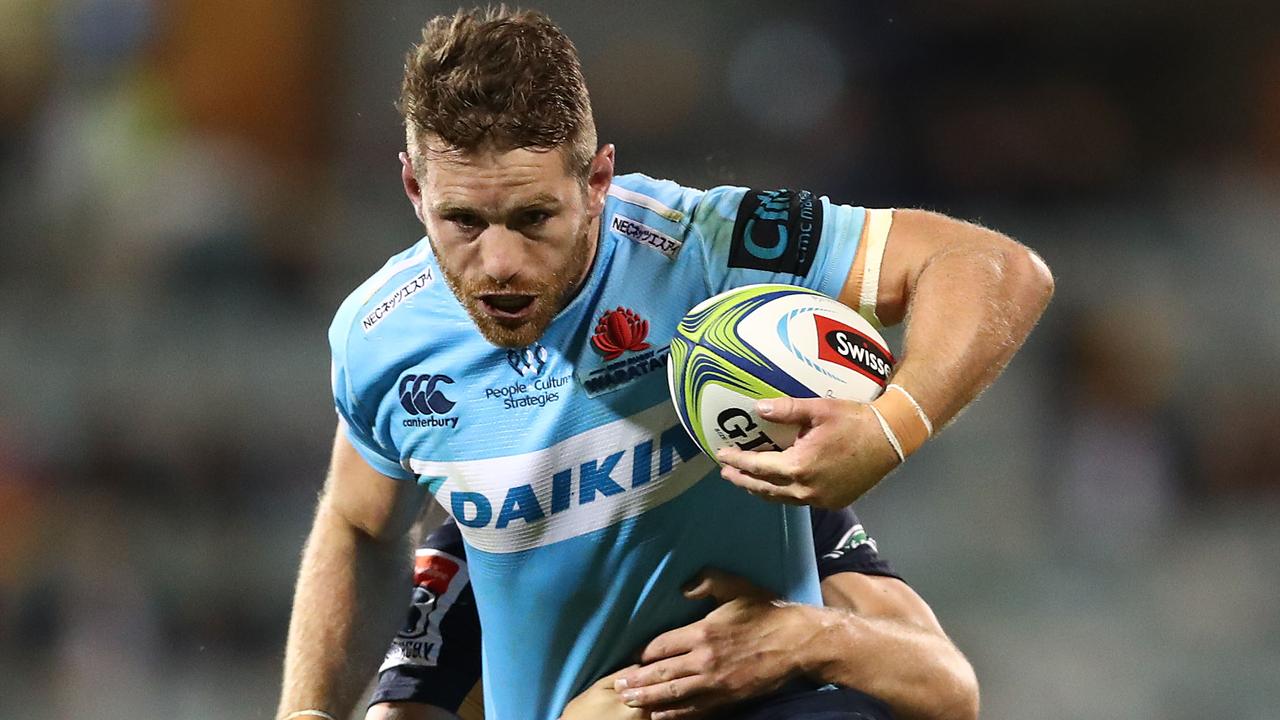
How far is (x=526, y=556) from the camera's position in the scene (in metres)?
3.09

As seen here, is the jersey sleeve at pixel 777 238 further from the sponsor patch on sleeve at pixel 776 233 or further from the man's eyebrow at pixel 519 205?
the man's eyebrow at pixel 519 205

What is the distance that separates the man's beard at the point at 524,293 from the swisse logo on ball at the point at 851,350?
20.0 inches

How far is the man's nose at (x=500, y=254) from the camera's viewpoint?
271 centimetres

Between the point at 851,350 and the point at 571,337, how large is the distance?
0.64 m

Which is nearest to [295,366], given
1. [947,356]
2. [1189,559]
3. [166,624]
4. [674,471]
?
[166,624]

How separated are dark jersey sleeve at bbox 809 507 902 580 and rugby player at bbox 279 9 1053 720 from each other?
407 millimetres

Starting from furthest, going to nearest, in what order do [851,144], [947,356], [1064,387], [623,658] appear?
[851,144]
[1064,387]
[623,658]
[947,356]

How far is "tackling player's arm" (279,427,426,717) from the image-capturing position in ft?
11.3

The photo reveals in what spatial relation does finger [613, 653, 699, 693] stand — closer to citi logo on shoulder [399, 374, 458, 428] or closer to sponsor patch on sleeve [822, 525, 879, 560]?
citi logo on shoulder [399, 374, 458, 428]

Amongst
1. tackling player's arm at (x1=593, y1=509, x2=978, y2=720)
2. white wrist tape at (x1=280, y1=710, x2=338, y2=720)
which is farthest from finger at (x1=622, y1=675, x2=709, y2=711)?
white wrist tape at (x1=280, y1=710, x2=338, y2=720)

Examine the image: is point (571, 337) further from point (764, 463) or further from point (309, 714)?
point (309, 714)

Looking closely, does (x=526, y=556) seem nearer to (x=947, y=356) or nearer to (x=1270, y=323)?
(x=947, y=356)

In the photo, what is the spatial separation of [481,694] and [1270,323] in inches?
208

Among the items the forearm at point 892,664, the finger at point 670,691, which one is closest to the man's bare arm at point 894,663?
the forearm at point 892,664
